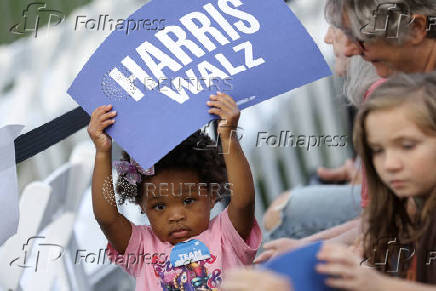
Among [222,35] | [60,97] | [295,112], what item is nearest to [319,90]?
[295,112]

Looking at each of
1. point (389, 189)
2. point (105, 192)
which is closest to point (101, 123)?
point (105, 192)

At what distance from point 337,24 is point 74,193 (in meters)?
0.88

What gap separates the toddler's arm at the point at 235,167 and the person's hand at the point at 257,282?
488 millimetres

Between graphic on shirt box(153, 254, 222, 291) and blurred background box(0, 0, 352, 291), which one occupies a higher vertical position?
blurred background box(0, 0, 352, 291)

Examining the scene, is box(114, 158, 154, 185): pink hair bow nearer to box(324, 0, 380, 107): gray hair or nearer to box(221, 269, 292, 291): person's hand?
box(324, 0, 380, 107): gray hair

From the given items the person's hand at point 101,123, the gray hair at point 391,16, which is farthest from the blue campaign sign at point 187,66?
the gray hair at point 391,16

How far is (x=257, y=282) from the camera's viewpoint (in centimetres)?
94

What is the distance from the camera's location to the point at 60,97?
2.45m

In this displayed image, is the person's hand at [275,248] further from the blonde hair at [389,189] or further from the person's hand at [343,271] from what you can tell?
the person's hand at [343,271]

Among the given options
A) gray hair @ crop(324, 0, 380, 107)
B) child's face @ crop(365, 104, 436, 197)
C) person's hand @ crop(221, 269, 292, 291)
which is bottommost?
person's hand @ crop(221, 269, 292, 291)

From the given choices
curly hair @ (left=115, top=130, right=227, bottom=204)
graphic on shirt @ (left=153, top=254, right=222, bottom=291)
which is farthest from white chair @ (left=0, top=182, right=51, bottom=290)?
graphic on shirt @ (left=153, top=254, right=222, bottom=291)

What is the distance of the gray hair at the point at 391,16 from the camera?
4.79 ft

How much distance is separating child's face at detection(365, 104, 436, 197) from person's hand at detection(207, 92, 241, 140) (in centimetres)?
27

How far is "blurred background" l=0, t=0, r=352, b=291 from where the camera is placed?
1.93 meters
